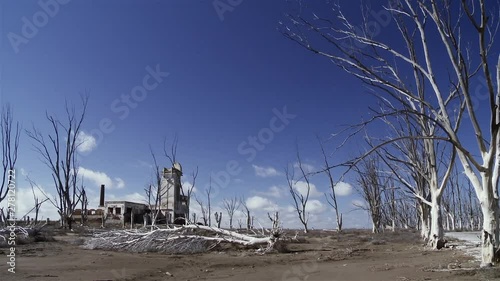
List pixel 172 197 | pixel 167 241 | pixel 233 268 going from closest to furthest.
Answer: pixel 233 268 → pixel 167 241 → pixel 172 197

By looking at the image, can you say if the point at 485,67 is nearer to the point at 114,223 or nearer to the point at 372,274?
the point at 372,274

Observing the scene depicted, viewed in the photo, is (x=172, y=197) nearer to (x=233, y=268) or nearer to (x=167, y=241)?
(x=167, y=241)

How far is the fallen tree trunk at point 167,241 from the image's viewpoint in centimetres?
1519

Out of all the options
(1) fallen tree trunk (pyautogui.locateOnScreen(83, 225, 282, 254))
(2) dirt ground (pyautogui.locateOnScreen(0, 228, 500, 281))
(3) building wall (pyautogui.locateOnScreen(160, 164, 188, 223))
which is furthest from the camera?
(3) building wall (pyautogui.locateOnScreen(160, 164, 188, 223))

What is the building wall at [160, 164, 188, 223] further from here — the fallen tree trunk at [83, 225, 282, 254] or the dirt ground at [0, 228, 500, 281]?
the dirt ground at [0, 228, 500, 281]

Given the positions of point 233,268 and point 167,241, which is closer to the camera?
point 233,268

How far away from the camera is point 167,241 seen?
15438mm

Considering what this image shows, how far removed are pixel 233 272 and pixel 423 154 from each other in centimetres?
1404

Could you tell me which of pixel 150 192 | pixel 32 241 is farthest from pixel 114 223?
pixel 32 241

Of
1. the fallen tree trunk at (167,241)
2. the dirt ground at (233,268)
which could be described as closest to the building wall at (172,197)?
the fallen tree trunk at (167,241)

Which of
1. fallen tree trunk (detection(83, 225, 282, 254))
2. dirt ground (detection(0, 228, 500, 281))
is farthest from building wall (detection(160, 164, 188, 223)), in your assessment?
dirt ground (detection(0, 228, 500, 281))

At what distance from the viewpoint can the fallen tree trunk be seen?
15.2 m

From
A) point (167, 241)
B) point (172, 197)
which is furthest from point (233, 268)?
point (172, 197)

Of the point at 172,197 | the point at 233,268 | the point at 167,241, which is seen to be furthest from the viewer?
the point at 172,197
